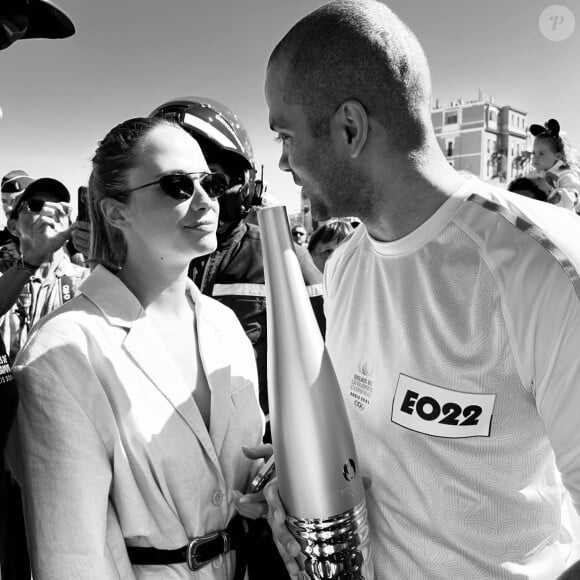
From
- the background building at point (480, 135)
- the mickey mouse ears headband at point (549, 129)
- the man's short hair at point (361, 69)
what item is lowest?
the man's short hair at point (361, 69)

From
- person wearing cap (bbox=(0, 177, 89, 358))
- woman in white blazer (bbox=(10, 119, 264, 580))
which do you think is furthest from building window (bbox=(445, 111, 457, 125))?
woman in white blazer (bbox=(10, 119, 264, 580))

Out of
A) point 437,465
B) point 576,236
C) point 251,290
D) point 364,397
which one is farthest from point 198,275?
point 576,236

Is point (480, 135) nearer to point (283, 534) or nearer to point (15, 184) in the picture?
point (15, 184)

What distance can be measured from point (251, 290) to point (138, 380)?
3.57ft

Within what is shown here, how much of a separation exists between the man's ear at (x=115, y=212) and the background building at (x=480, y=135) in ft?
239

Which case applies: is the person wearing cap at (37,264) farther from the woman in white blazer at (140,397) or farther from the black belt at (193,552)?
the black belt at (193,552)

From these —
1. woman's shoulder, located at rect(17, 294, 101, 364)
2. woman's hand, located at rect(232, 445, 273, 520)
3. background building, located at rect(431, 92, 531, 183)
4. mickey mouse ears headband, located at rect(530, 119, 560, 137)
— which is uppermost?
background building, located at rect(431, 92, 531, 183)

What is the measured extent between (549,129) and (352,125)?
4.89 metres

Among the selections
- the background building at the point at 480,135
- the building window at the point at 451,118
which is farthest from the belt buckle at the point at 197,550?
the building window at the point at 451,118

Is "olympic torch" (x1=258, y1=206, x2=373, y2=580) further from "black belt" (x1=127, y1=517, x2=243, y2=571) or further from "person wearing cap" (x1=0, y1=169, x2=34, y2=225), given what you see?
"person wearing cap" (x1=0, y1=169, x2=34, y2=225)

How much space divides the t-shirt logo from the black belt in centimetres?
60

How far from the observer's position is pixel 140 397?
56.2 inches

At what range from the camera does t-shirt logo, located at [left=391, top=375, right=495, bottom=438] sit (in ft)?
3.87

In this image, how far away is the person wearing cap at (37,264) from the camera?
2.42 metres
